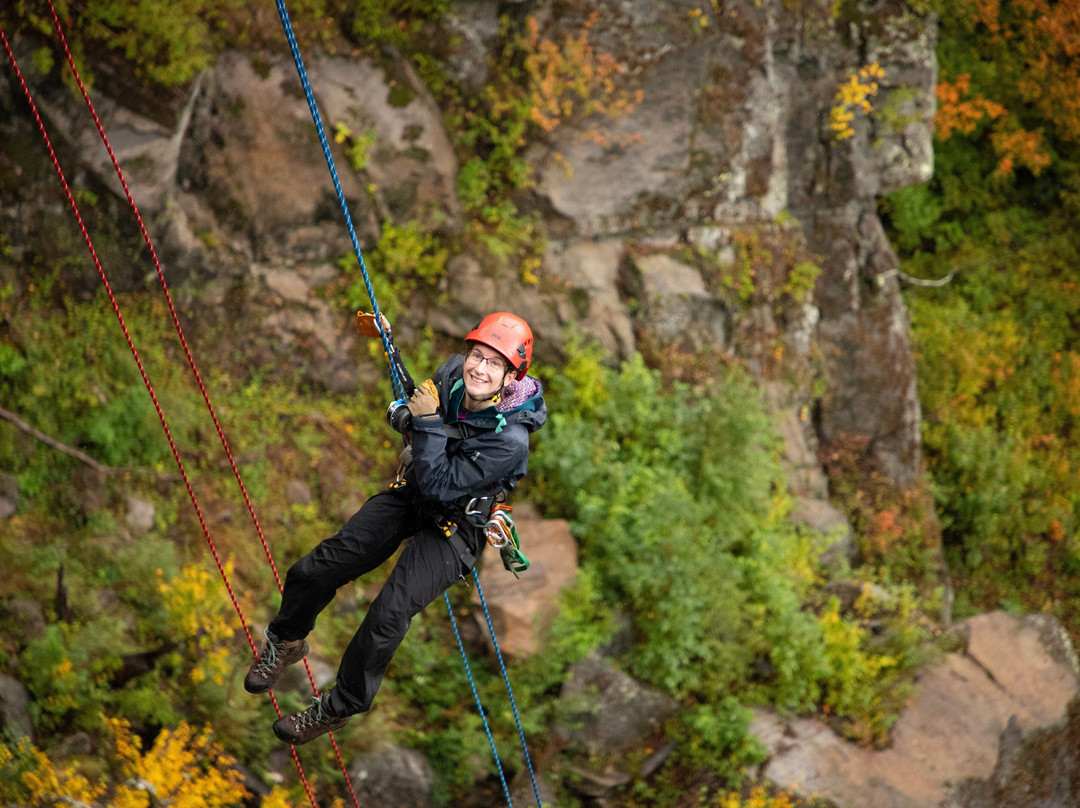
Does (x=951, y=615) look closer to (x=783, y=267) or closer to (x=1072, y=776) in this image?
(x=1072, y=776)

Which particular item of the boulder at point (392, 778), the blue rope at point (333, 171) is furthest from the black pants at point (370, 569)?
the boulder at point (392, 778)

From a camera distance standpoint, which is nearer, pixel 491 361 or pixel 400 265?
pixel 491 361

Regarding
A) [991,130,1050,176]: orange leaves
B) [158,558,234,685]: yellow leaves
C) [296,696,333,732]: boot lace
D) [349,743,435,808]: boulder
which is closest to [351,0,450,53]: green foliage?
[158,558,234,685]: yellow leaves

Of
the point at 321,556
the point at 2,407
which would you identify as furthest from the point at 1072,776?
the point at 2,407

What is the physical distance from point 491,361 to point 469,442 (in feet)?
1.44

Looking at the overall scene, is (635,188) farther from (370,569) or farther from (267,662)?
(267,662)

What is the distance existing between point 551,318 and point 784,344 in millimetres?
3584

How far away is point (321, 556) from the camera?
177 inches

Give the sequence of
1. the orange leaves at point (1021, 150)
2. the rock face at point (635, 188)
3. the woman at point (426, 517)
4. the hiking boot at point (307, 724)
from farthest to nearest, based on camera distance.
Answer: the orange leaves at point (1021, 150), the rock face at point (635, 188), the hiking boot at point (307, 724), the woman at point (426, 517)

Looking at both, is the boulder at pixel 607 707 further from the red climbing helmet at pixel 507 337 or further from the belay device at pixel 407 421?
the red climbing helmet at pixel 507 337

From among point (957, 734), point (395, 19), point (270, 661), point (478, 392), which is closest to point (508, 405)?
point (478, 392)

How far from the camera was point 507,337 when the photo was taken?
4215 mm

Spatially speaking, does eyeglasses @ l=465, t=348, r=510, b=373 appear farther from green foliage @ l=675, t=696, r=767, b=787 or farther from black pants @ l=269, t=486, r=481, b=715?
green foliage @ l=675, t=696, r=767, b=787

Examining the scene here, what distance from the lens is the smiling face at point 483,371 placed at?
424 cm
